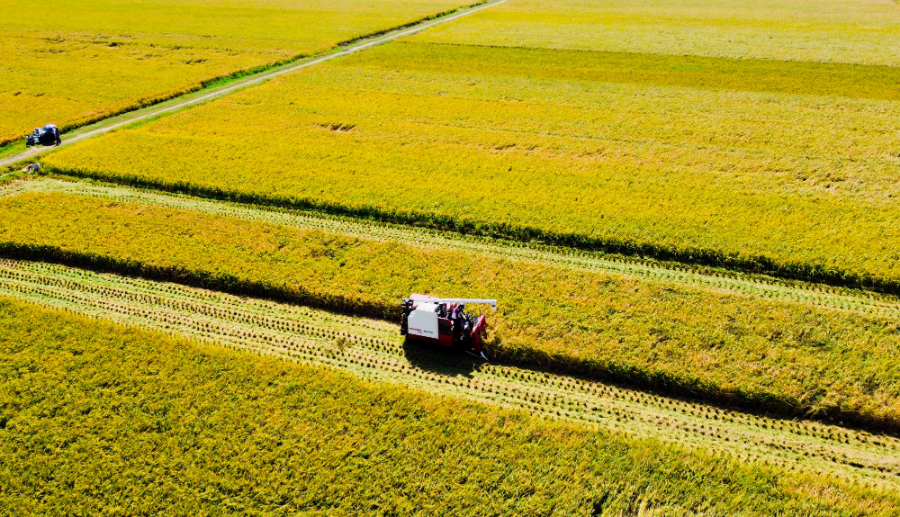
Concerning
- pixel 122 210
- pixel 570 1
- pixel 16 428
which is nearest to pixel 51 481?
pixel 16 428

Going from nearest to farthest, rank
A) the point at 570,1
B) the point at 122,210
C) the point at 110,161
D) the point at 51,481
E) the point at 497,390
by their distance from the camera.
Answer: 1. the point at 51,481
2. the point at 497,390
3. the point at 122,210
4. the point at 110,161
5. the point at 570,1

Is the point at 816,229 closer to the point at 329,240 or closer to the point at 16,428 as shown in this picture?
the point at 329,240

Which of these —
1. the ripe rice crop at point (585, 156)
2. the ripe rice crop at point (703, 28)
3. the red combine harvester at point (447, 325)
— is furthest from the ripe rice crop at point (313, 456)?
the ripe rice crop at point (703, 28)

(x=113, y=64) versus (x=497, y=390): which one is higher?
(x=113, y=64)

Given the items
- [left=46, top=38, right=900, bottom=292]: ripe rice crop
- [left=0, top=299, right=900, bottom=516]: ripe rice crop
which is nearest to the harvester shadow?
[left=0, top=299, right=900, bottom=516]: ripe rice crop

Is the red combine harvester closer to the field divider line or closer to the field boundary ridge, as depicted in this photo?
the field boundary ridge

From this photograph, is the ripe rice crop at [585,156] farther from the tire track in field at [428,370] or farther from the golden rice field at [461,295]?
the tire track in field at [428,370]

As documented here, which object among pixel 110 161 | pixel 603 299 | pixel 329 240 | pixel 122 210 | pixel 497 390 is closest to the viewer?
pixel 497 390
